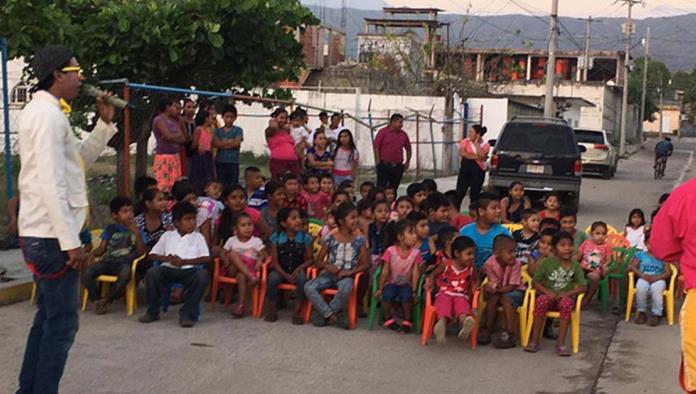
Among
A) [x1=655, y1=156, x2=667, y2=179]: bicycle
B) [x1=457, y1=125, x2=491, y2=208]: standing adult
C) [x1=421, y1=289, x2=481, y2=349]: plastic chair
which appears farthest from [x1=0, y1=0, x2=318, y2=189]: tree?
[x1=655, y1=156, x2=667, y2=179]: bicycle

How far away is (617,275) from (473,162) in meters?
6.65

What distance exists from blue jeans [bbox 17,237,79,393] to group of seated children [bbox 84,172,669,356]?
305 centimetres

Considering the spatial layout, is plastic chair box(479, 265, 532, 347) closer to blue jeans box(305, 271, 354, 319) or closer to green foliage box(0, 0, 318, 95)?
blue jeans box(305, 271, 354, 319)

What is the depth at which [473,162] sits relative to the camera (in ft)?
53.3

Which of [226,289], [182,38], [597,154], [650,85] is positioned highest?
[650,85]

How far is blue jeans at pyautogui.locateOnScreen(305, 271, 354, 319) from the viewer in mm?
8531

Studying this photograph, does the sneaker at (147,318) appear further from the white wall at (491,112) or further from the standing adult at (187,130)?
the white wall at (491,112)

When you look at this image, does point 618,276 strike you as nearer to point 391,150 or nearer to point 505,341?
point 505,341

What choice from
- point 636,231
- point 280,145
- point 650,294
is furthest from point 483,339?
point 280,145

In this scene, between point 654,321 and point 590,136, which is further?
point 590,136

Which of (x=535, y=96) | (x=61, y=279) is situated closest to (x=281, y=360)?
(x=61, y=279)

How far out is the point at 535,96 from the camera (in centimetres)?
5919

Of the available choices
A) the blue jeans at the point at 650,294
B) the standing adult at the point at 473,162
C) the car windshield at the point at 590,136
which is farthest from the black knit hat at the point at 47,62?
the car windshield at the point at 590,136

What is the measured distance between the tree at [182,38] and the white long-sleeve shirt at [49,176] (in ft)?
22.0
